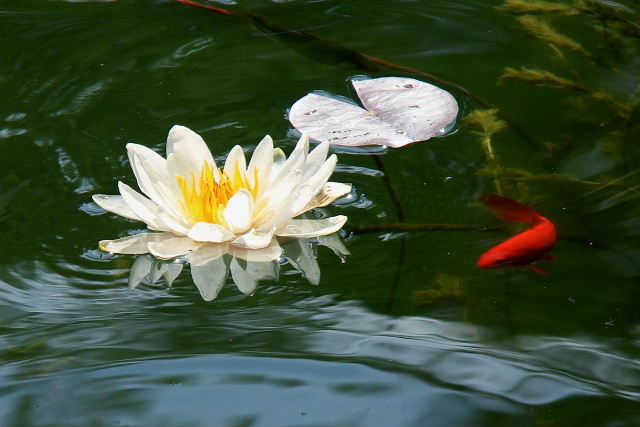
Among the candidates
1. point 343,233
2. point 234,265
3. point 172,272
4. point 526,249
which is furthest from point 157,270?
point 526,249

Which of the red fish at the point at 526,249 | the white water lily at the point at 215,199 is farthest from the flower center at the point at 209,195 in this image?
the red fish at the point at 526,249

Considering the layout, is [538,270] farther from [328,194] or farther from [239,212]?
[239,212]

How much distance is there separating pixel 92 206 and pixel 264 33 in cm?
104

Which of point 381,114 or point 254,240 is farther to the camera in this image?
point 381,114

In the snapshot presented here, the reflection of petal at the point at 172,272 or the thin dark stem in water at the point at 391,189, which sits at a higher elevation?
the thin dark stem in water at the point at 391,189

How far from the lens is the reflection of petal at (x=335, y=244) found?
1529 millimetres

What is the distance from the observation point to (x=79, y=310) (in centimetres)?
139

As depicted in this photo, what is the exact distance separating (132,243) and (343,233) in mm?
438

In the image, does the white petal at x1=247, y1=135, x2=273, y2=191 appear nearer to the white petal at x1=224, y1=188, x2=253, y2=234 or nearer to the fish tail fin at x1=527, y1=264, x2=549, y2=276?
the white petal at x1=224, y1=188, x2=253, y2=234

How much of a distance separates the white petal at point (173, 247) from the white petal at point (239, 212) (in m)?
0.09

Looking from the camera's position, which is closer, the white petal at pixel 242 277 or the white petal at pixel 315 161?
the white petal at pixel 242 277

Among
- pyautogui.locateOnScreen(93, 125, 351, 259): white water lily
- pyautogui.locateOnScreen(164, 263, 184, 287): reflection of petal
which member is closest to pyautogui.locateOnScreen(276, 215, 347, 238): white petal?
pyautogui.locateOnScreen(93, 125, 351, 259): white water lily

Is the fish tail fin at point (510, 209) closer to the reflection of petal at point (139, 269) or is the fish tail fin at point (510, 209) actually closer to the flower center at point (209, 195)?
A: the flower center at point (209, 195)

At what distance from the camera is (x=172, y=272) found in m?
1.49
